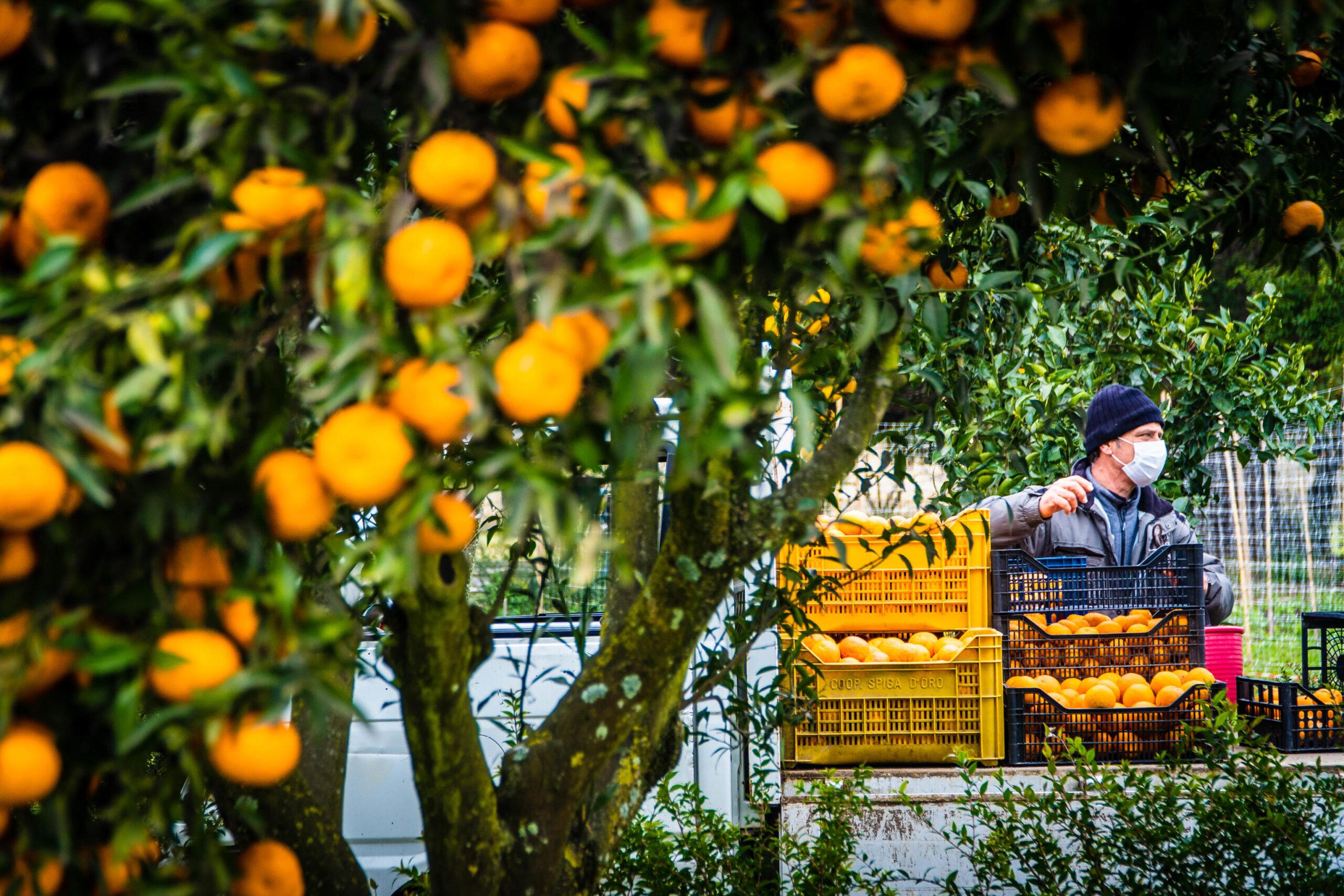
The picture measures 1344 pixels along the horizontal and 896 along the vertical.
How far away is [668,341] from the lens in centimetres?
70

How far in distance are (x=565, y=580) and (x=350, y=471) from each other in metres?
1.10

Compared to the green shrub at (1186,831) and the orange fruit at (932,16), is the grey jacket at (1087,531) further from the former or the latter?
the orange fruit at (932,16)

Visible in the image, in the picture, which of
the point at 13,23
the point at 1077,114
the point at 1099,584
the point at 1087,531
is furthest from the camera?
the point at 1087,531

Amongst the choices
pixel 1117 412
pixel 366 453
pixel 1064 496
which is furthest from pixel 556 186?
pixel 1117 412

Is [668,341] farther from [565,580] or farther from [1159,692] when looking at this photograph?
[1159,692]

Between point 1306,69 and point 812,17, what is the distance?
0.98 metres

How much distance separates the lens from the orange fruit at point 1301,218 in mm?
1446

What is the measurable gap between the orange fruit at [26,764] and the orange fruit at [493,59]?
1.79 feet

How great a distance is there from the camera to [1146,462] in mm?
4270


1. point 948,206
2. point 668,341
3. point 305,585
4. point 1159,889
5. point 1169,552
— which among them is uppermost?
point 948,206

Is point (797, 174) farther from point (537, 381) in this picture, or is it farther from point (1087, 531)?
point (1087, 531)

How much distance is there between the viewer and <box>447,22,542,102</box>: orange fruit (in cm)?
79

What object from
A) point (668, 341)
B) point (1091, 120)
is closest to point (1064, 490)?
point (1091, 120)

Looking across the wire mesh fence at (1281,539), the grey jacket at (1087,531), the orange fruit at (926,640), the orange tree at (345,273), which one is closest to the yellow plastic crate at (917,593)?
the orange fruit at (926,640)
